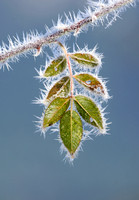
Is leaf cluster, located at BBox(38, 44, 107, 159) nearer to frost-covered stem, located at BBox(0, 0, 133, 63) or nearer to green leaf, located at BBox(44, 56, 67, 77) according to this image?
green leaf, located at BBox(44, 56, 67, 77)

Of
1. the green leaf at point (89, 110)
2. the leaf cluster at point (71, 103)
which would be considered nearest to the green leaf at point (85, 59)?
the leaf cluster at point (71, 103)

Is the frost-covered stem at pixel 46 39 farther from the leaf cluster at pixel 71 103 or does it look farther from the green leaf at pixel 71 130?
the green leaf at pixel 71 130

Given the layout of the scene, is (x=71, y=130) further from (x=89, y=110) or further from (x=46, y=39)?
(x=46, y=39)

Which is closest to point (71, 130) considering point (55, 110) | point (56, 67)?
point (55, 110)

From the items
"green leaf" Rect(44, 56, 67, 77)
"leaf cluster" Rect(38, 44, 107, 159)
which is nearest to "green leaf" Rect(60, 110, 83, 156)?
"leaf cluster" Rect(38, 44, 107, 159)

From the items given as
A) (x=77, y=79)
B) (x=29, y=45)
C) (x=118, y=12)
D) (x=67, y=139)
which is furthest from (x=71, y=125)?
(x=118, y=12)
